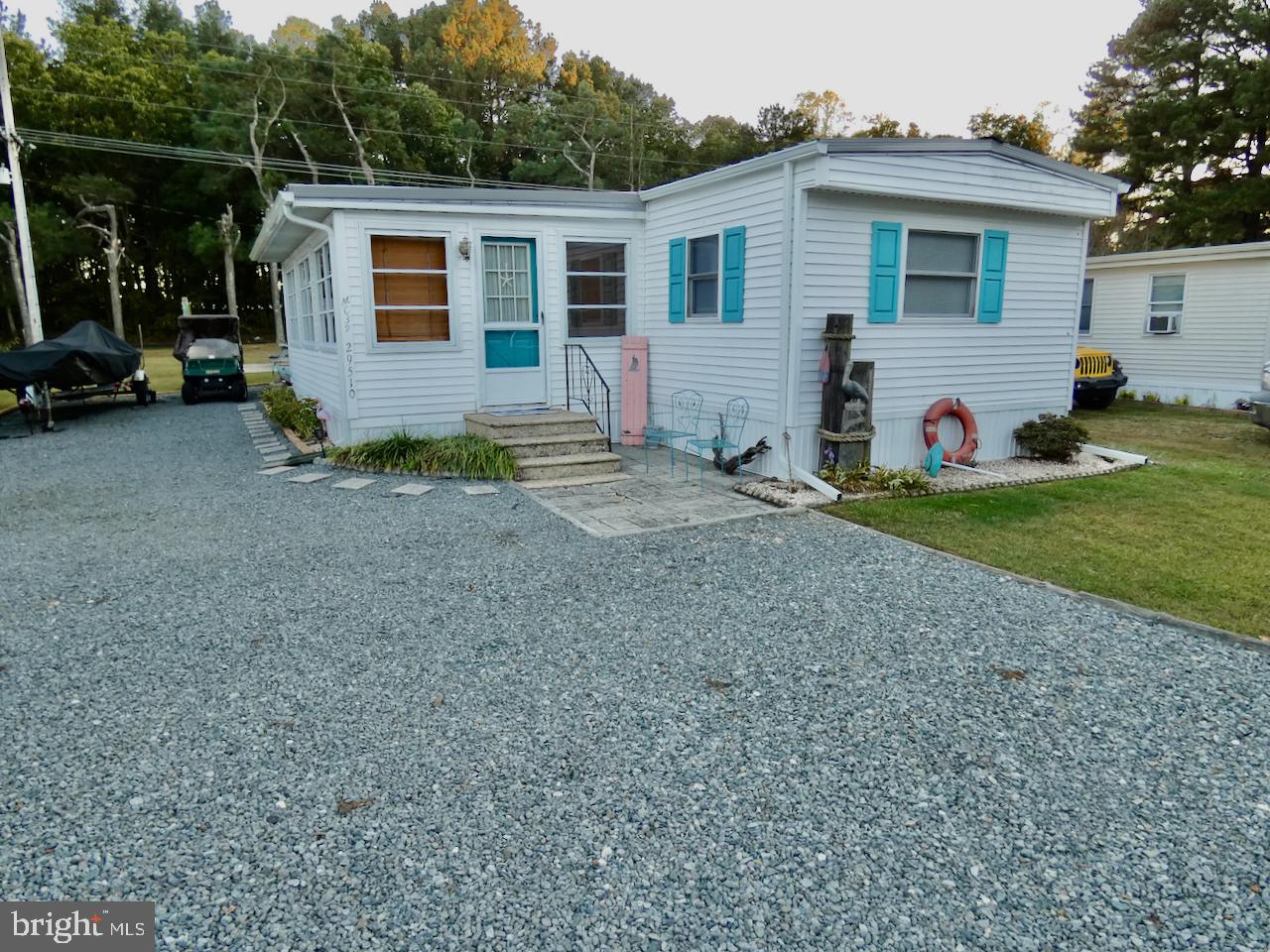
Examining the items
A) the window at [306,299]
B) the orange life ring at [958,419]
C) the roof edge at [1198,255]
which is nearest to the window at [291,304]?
the window at [306,299]

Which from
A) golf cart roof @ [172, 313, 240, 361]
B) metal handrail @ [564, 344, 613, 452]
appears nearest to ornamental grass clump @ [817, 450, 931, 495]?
metal handrail @ [564, 344, 613, 452]

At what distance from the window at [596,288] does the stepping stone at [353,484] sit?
3.09m

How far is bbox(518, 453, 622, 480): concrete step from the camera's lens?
757cm

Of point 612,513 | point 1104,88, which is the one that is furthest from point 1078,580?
point 1104,88

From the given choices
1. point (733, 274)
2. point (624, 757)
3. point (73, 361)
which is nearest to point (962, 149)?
point (733, 274)

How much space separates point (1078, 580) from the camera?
4629 millimetres

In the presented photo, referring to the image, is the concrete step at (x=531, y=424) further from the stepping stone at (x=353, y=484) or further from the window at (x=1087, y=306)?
the window at (x=1087, y=306)

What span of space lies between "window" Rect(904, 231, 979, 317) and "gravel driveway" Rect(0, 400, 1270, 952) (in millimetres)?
3659

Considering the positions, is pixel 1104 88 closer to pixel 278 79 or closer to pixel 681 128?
pixel 681 128

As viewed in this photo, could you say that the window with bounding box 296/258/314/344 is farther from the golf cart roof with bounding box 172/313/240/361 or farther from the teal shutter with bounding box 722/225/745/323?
the teal shutter with bounding box 722/225/745/323

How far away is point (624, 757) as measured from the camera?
279 centimetres

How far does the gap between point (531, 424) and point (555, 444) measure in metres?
0.41

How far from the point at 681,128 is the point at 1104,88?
58.6ft

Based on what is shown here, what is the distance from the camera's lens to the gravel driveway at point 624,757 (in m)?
2.06
